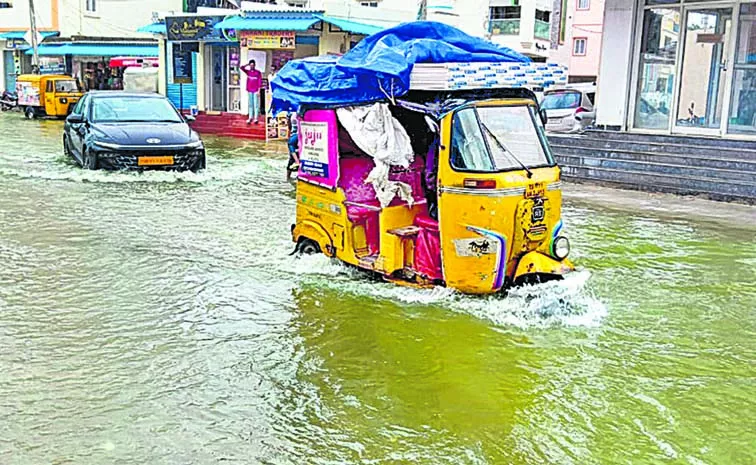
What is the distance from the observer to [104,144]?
42.5 feet

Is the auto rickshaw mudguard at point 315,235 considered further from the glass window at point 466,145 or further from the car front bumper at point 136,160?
the car front bumper at point 136,160

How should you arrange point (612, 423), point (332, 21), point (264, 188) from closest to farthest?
1. point (612, 423)
2. point (264, 188)
3. point (332, 21)

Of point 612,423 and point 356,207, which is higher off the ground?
point 356,207

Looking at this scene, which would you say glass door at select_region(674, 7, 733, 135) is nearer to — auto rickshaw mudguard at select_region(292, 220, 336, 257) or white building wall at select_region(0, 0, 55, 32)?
auto rickshaw mudguard at select_region(292, 220, 336, 257)

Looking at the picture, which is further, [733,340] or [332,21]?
[332,21]

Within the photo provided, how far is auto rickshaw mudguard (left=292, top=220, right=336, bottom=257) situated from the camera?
746 cm

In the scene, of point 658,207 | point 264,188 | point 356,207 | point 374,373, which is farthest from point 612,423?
point 264,188

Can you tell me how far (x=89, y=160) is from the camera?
43.3 feet

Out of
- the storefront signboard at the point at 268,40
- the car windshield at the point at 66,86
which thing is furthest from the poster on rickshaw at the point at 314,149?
the car windshield at the point at 66,86

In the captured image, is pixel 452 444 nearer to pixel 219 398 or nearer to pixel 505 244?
pixel 219 398

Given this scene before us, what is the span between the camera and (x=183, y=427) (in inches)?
172

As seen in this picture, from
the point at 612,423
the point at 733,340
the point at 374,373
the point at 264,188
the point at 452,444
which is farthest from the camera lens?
the point at 264,188

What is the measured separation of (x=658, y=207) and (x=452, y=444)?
28.3ft

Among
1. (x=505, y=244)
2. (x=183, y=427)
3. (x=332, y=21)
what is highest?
(x=332, y=21)
